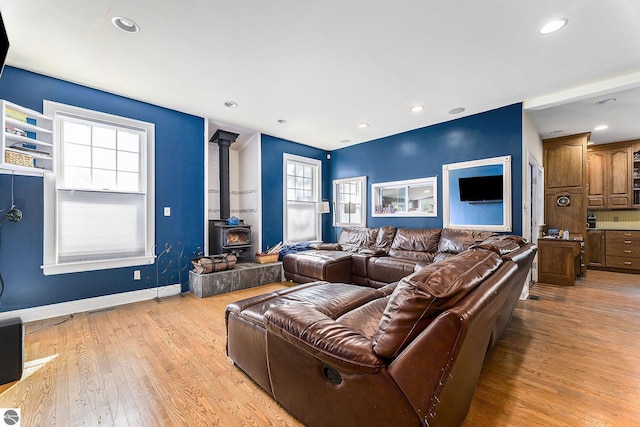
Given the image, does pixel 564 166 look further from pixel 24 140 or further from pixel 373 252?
pixel 24 140

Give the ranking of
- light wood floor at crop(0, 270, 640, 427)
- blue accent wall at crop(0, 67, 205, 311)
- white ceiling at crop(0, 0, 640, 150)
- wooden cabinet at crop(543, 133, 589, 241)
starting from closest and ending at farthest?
light wood floor at crop(0, 270, 640, 427) < white ceiling at crop(0, 0, 640, 150) < blue accent wall at crop(0, 67, 205, 311) < wooden cabinet at crop(543, 133, 589, 241)

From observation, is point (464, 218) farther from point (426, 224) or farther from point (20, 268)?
point (20, 268)

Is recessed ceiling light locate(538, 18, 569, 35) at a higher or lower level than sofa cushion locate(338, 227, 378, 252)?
higher

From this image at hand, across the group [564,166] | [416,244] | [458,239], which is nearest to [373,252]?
[416,244]

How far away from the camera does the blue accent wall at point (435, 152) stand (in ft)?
12.4

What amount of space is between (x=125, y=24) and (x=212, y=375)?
2841mm

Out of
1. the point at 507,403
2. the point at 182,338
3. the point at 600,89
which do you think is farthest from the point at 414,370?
the point at 600,89

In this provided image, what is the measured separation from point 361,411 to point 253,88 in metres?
3.37

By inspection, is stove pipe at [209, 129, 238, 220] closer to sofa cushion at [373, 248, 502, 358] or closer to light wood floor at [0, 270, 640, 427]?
light wood floor at [0, 270, 640, 427]

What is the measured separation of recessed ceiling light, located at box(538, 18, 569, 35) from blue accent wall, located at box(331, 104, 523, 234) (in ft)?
5.54

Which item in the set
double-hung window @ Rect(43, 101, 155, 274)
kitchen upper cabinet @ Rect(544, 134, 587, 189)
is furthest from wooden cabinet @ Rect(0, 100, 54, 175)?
kitchen upper cabinet @ Rect(544, 134, 587, 189)

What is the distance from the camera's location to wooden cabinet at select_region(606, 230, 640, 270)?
513cm

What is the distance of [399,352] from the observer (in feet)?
3.43

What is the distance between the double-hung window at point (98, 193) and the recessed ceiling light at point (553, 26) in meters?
4.52
